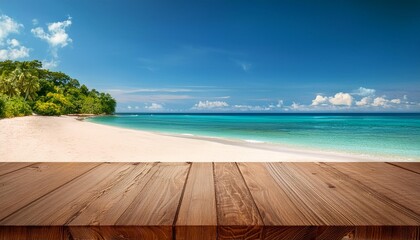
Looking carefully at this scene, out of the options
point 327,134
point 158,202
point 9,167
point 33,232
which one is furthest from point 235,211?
point 327,134

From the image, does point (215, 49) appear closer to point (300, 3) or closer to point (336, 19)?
point (300, 3)

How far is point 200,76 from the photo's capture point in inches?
3017

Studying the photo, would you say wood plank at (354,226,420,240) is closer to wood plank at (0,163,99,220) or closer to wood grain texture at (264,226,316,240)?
wood grain texture at (264,226,316,240)

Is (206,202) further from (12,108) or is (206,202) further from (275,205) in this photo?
(12,108)

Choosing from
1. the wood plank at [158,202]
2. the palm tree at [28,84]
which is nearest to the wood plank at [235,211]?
the wood plank at [158,202]

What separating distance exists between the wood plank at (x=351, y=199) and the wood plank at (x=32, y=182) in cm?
79

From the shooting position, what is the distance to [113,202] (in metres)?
0.78

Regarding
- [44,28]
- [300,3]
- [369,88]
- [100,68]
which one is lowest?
[369,88]

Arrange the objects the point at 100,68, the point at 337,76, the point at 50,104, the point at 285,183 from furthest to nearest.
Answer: the point at 100,68
the point at 337,76
the point at 50,104
the point at 285,183

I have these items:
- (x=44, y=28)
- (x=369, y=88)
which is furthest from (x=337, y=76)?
(x=44, y=28)

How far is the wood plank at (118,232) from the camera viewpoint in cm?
62

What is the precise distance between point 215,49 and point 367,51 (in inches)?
1268

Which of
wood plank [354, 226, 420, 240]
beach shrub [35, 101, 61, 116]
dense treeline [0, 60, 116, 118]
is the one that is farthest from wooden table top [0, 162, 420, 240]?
beach shrub [35, 101, 61, 116]

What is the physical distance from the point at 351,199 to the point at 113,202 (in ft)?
2.24
